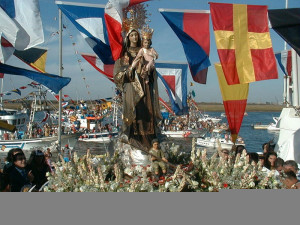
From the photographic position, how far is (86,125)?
44.8 metres

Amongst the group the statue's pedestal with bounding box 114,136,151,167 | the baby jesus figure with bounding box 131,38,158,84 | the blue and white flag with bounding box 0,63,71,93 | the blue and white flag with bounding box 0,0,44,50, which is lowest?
the statue's pedestal with bounding box 114,136,151,167

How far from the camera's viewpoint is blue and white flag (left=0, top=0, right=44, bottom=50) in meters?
7.46

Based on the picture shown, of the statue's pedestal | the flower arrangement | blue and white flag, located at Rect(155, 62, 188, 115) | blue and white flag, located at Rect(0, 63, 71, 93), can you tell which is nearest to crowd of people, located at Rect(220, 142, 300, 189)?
the flower arrangement

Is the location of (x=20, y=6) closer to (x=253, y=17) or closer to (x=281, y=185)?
(x=253, y=17)

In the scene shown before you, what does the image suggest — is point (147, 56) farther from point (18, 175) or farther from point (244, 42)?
point (18, 175)

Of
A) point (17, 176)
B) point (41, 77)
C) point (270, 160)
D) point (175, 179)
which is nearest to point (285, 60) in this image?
point (270, 160)

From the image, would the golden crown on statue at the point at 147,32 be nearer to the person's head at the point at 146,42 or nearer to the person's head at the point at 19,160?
the person's head at the point at 146,42

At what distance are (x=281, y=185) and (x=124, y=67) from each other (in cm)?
406

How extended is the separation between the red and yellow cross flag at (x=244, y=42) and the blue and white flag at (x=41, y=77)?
3.95 meters

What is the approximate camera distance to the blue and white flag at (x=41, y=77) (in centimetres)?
709

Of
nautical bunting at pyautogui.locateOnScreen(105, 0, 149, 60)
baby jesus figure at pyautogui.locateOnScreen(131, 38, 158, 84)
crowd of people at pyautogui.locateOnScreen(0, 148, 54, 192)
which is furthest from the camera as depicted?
nautical bunting at pyautogui.locateOnScreen(105, 0, 149, 60)

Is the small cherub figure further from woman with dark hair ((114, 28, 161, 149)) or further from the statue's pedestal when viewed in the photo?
the statue's pedestal

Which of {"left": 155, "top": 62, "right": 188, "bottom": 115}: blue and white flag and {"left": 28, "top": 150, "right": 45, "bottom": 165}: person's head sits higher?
{"left": 155, "top": 62, "right": 188, "bottom": 115}: blue and white flag

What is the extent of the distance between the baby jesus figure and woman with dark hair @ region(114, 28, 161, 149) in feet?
0.33
